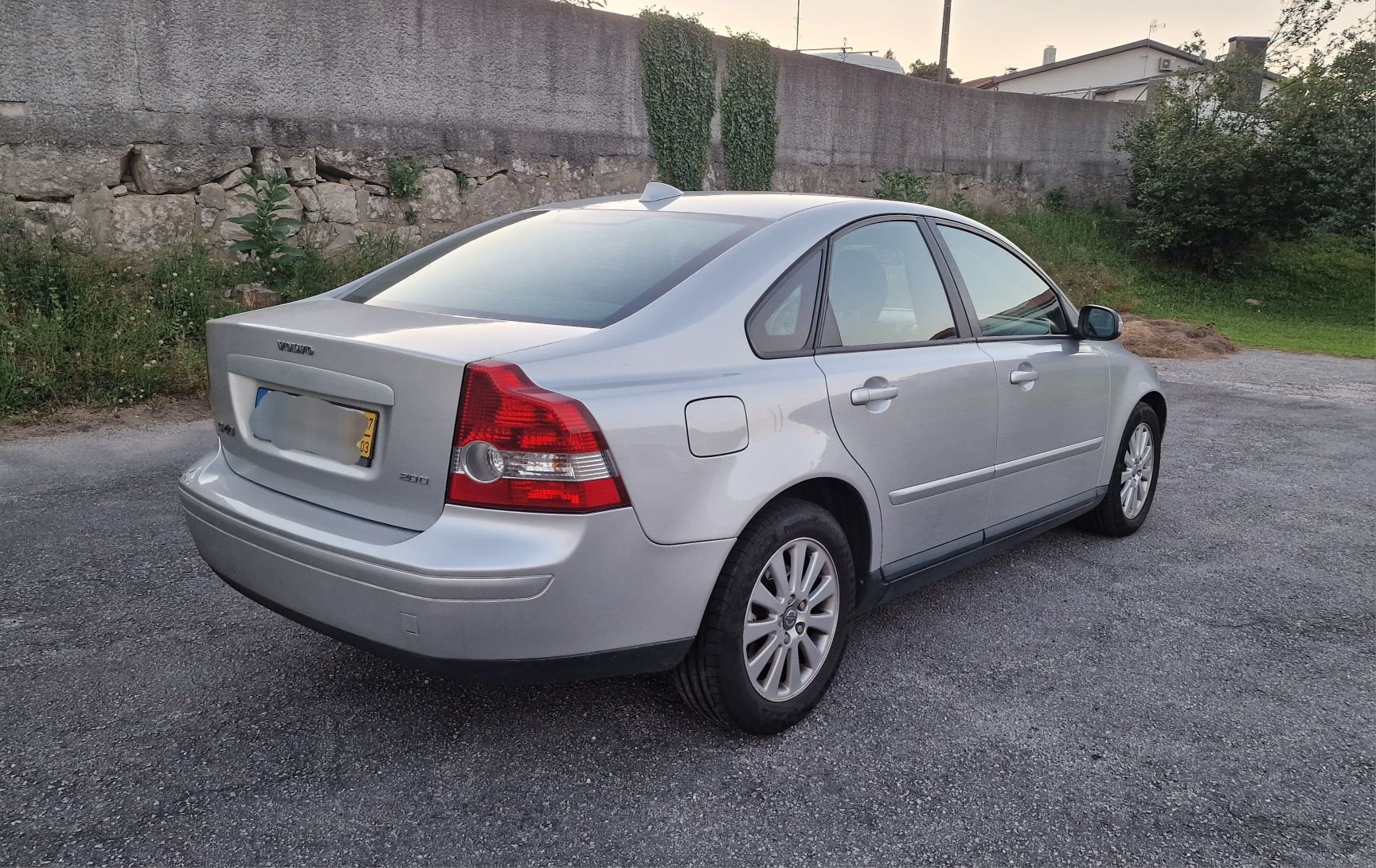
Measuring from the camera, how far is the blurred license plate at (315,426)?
8.27 ft

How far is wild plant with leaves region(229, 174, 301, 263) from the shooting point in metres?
7.59

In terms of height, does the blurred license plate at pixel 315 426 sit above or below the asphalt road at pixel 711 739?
above

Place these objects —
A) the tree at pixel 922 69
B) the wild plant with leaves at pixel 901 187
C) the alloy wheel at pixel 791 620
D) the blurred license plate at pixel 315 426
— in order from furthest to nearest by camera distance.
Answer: the tree at pixel 922 69 < the wild plant with leaves at pixel 901 187 < the alloy wheel at pixel 791 620 < the blurred license plate at pixel 315 426

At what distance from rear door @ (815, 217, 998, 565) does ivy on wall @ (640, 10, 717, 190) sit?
827 centimetres

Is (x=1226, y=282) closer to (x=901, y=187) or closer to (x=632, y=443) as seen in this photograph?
(x=901, y=187)

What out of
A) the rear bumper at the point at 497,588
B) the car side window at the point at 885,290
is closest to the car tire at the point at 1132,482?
the car side window at the point at 885,290

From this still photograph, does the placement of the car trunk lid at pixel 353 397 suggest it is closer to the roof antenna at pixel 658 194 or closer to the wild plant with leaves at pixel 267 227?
the roof antenna at pixel 658 194

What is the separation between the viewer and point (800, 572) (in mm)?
2857

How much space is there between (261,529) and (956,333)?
2316mm

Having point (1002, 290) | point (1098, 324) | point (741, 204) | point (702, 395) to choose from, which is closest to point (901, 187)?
point (1098, 324)

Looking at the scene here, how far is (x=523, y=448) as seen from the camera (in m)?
2.32

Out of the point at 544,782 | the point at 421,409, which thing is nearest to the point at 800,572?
the point at 544,782

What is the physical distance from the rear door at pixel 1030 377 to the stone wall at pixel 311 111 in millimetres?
6389

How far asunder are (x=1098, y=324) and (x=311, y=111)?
22.2ft
